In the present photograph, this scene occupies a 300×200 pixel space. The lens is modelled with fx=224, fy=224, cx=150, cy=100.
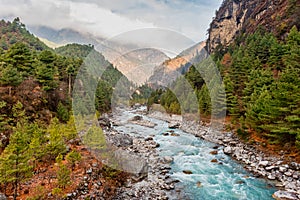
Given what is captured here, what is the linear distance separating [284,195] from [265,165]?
16.5 feet

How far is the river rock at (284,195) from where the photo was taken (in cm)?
1330

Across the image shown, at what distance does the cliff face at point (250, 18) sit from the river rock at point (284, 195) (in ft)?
144

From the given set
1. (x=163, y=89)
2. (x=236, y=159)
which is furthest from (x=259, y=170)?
(x=163, y=89)

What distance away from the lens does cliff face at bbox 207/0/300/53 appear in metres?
50.6

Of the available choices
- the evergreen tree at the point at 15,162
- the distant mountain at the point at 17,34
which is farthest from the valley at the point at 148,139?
the distant mountain at the point at 17,34

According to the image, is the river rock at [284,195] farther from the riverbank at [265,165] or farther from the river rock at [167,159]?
the river rock at [167,159]

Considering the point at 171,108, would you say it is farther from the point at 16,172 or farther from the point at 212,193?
the point at 16,172

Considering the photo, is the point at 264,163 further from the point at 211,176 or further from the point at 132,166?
the point at 132,166

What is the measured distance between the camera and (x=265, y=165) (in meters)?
18.5

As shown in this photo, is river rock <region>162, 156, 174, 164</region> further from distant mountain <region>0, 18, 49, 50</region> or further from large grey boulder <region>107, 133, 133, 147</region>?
distant mountain <region>0, 18, 49, 50</region>

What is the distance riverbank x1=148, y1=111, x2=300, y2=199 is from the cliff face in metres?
34.0

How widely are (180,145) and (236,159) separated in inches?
296

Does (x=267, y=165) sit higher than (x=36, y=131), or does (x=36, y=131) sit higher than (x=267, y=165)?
(x=36, y=131)

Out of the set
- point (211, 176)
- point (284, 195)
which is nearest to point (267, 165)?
point (211, 176)
